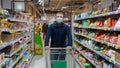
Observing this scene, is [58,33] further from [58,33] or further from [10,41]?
[10,41]

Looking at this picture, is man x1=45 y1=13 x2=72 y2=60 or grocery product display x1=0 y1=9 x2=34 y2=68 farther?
man x1=45 y1=13 x2=72 y2=60

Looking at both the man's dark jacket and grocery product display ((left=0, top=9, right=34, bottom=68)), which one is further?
the man's dark jacket

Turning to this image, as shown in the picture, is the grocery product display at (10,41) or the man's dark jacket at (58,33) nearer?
the grocery product display at (10,41)

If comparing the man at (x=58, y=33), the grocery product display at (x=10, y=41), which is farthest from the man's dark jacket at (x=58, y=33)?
the grocery product display at (x=10, y=41)

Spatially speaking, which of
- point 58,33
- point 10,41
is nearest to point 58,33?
point 58,33

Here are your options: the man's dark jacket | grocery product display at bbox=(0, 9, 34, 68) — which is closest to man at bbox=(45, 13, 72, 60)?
the man's dark jacket

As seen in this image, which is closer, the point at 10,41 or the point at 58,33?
the point at 10,41

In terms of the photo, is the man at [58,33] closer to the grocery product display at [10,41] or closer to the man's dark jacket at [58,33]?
the man's dark jacket at [58,33]

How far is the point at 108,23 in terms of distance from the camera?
500cm

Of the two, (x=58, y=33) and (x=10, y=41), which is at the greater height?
(x=58, y=33)

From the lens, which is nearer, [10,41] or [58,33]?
[10,41]

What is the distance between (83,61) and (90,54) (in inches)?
37.7

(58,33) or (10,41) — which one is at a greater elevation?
(58,33)

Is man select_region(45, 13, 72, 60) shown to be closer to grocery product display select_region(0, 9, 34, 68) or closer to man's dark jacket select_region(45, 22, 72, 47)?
man's dark jacket select_region(45, 22, 72, 47)
